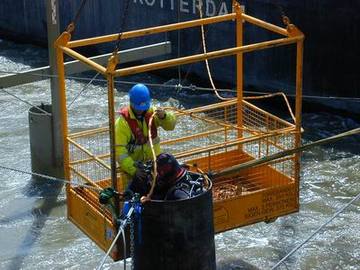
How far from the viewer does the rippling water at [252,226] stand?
12.3m

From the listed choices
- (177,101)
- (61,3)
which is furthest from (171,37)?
(61,3)

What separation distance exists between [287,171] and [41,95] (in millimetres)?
10553

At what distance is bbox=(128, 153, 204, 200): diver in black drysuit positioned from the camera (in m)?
8.38

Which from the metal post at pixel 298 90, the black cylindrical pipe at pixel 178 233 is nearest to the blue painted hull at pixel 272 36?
the metal post at pixel 298 90

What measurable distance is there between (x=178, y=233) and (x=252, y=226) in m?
5.40

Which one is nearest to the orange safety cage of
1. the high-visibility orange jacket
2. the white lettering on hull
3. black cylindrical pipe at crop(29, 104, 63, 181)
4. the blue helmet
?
the high-visibility orange jacket

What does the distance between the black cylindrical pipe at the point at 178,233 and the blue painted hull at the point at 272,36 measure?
Answer: 401 inches

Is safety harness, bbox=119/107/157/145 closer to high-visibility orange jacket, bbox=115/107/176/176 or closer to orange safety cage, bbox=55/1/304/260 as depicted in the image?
high-visibility orange jacket, bbox=115/107/176/176

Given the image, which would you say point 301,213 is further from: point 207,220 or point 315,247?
point 207,220

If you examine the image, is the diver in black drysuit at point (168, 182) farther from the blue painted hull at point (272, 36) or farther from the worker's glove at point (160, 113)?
the blue painted hull at point (272, 36)

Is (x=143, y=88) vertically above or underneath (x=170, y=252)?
above

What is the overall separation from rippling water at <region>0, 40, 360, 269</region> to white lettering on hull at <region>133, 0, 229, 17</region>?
366cm

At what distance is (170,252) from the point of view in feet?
26.5

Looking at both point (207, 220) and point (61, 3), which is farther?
point (61, 3)
